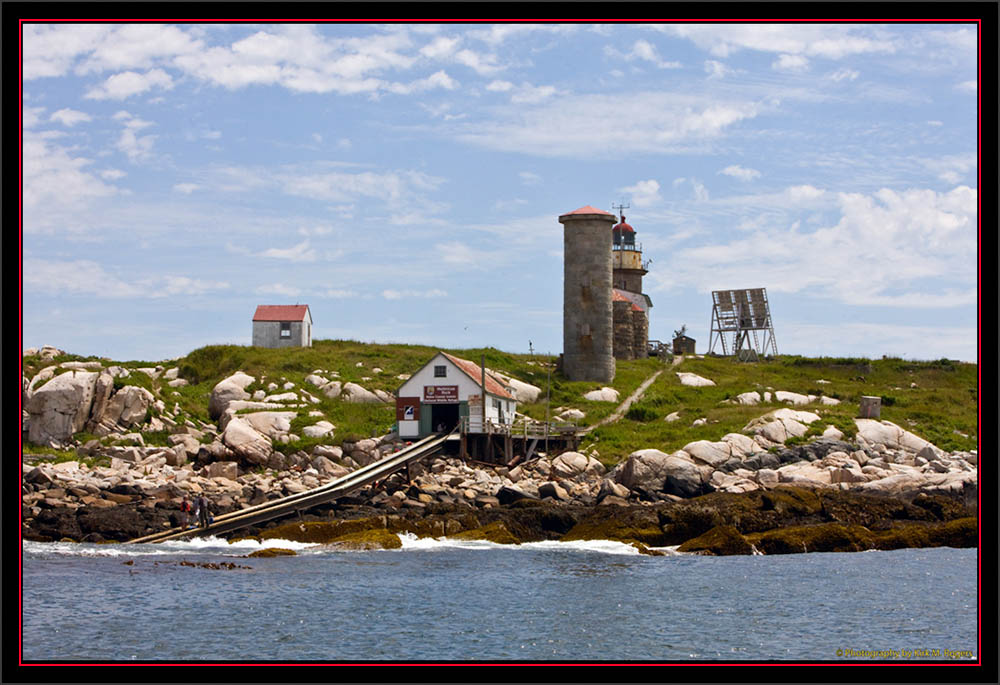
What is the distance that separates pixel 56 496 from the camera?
1590 inches

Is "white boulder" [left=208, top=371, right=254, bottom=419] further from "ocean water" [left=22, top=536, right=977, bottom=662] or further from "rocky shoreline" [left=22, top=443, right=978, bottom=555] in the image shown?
"ocean water" [left=22, top=536, right=977, bottom=662]

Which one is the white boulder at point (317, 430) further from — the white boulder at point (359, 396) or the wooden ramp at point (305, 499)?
the white boulder at point (359, 396)

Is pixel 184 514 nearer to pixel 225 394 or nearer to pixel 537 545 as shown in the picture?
pixel 537 545

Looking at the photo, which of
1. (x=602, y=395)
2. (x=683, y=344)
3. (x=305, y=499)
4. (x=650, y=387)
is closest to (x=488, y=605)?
(x=305, y=499)

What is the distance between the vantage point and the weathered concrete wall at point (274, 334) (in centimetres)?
7169

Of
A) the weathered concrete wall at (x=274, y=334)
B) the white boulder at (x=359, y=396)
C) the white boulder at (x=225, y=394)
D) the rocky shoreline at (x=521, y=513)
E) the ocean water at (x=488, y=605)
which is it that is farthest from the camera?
the weathered concrete wall at (x=274, y=334)

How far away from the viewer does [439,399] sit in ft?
176

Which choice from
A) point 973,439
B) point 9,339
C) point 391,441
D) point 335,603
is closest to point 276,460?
point 391,441

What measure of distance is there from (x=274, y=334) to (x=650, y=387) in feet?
81.4

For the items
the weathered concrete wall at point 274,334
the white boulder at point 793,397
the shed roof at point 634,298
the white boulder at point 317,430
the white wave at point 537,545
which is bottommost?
the white wave at point 537,545

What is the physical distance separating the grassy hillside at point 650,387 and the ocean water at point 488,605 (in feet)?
57.9

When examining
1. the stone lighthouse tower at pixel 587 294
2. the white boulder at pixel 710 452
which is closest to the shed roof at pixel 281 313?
the stone lighthouse tower at pixel 587 294

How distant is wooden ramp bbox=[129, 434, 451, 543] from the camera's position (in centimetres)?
3756
